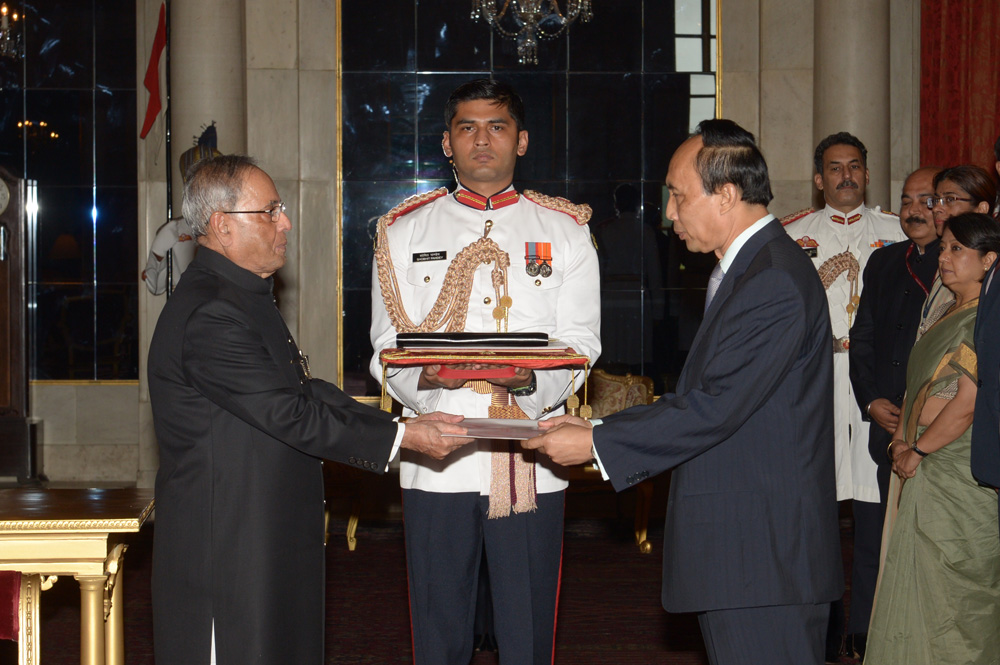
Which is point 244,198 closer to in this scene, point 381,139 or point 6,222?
point 381,139

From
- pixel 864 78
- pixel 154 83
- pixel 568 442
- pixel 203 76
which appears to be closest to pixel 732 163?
pixel 568 442

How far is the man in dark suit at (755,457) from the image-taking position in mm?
2219

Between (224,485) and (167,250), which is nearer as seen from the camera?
(224,485)

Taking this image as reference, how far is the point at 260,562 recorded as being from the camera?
2.35 meters

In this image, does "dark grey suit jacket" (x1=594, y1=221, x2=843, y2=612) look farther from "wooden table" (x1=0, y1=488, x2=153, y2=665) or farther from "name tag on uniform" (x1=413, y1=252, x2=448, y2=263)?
"wooden table" (x1=0, y1=488, x2=153, y2=665)

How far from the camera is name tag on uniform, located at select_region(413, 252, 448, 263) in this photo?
3.03m

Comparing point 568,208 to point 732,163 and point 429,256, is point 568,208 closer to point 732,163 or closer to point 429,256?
point 429,256

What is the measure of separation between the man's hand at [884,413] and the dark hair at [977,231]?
2.62 feet

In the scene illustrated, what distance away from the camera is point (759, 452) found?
2246 millimetres

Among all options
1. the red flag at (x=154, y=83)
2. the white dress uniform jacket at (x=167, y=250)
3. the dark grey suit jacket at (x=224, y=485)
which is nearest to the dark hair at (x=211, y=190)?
the dark grey suit jacket at (x=224, y=485)

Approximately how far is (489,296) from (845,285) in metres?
2.14

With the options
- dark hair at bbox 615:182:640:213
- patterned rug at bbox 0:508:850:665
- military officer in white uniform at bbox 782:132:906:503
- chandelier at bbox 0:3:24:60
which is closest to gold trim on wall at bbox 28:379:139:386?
patterned rug at bbox 0:508:850:665

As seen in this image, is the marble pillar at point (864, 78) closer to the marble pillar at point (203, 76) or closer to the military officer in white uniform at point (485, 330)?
the marble pillar at point (203, 76)

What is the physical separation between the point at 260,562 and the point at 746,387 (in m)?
1.19
